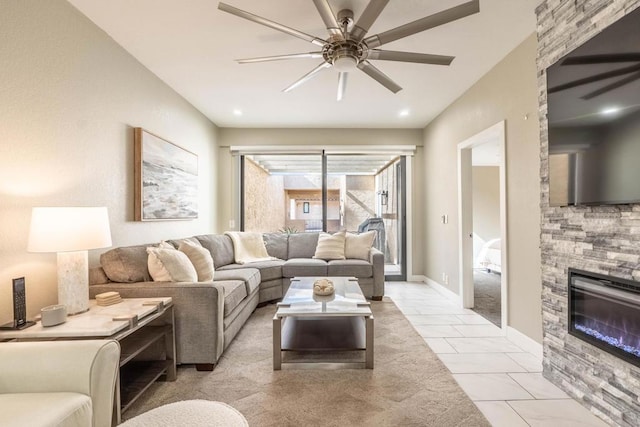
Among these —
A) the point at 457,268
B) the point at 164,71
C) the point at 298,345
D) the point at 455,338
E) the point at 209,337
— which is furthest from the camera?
the point at 457,268

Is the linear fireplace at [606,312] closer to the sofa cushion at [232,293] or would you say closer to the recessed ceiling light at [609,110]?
the recessed ceiling light at [609,110]

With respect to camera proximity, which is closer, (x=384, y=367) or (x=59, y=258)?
(x=59, y=258)

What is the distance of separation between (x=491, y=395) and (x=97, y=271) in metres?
2.99

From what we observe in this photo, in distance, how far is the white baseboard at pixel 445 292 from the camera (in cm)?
397

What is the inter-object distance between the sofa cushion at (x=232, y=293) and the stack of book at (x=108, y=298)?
0.68m

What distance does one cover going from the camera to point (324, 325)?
3010mm

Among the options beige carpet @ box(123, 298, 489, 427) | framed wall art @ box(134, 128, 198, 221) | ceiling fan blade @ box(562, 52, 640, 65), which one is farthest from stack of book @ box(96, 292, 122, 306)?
ceiling fan blade @ box(562, 52, 640, 65)

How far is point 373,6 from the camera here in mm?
1680

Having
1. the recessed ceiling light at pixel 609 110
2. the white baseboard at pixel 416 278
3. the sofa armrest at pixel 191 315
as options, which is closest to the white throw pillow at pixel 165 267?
the sofa armrest at pixel 191 315

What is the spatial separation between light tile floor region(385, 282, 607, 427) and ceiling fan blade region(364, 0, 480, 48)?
2334 mm

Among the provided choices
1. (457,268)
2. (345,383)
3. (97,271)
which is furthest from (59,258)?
(457,268)

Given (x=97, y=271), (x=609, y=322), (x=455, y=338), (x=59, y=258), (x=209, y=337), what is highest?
(x=59, y=258)

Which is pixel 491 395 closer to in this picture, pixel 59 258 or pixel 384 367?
pixel 384 367

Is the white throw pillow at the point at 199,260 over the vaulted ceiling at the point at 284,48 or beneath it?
beneath
